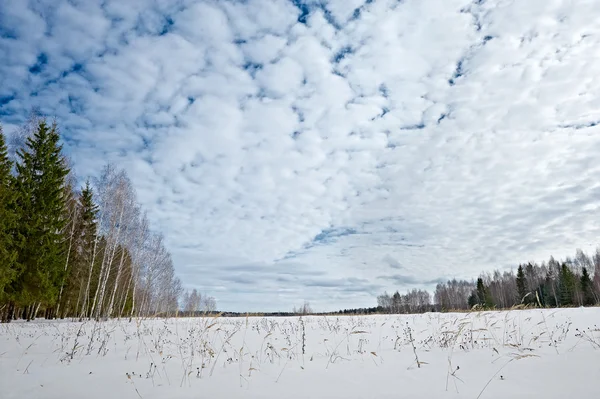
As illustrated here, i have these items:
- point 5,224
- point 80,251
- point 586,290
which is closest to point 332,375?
point 5,224

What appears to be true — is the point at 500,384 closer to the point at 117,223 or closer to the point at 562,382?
the point at 562,382

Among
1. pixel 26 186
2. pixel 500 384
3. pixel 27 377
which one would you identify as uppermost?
pixel 26 186

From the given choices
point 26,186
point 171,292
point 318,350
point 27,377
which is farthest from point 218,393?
point 171,292

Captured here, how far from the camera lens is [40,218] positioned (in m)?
19.9

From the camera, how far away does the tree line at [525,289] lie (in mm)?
48031

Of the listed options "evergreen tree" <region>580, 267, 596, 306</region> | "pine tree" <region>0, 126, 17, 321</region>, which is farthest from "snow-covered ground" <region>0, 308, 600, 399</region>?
"evergreen tree" <region>580, 267, 596, 306</region>

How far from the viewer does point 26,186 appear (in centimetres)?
2008

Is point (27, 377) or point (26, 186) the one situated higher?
point (26, 186)

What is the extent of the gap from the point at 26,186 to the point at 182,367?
2186 centimetres

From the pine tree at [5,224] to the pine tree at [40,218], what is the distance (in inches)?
28.9

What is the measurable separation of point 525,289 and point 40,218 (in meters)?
68.4

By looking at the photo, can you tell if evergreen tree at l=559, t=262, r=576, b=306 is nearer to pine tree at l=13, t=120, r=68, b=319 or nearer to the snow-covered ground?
the snow-covered ground

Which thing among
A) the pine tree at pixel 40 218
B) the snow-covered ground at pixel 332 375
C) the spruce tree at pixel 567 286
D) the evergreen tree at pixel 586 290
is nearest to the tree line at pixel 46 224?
the pine tree at pixel 40 218

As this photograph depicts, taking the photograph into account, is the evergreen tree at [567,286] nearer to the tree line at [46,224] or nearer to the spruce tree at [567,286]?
the spruce tree at [567,286]
